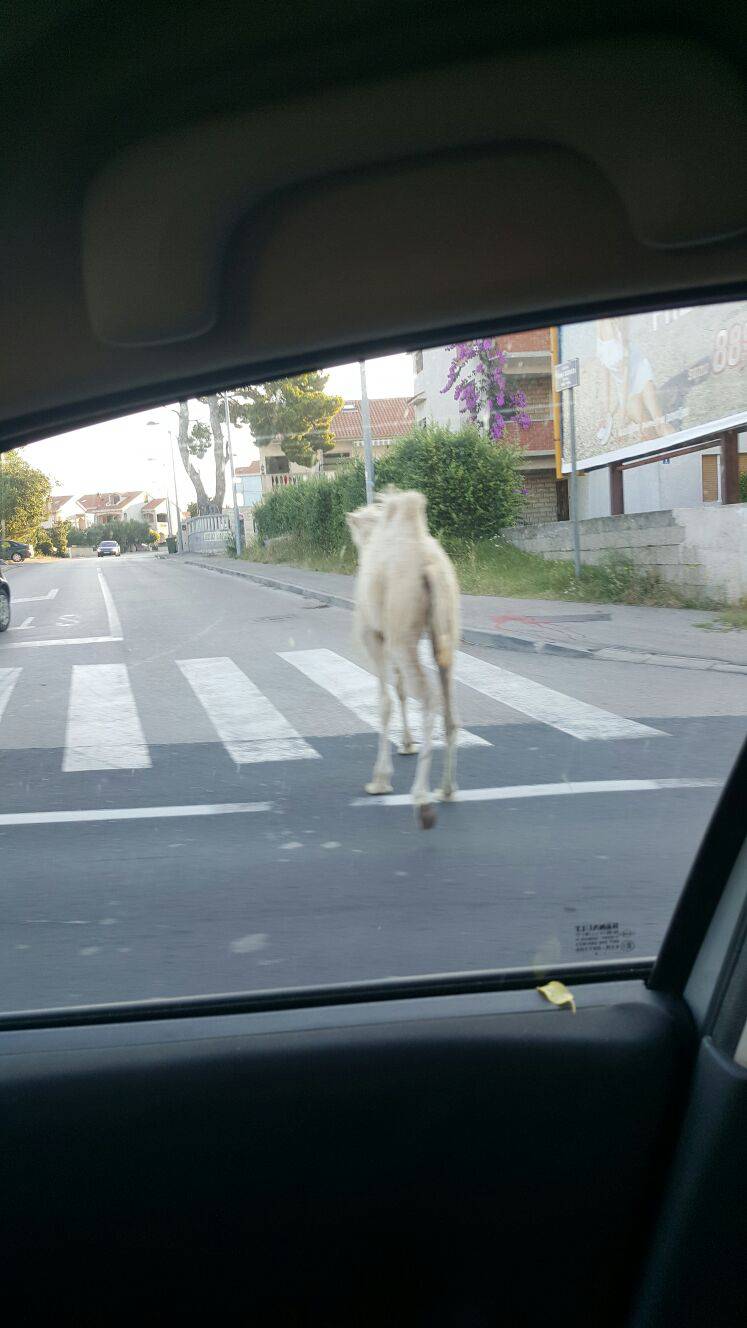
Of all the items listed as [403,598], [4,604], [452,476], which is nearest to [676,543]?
[452,476]

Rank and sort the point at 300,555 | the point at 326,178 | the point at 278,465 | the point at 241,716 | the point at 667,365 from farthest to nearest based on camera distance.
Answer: the point at 241,716, the point at 300,555, the point at 278,465, the point at 667,365, the point at 326,178

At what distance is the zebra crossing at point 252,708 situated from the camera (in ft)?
7.86

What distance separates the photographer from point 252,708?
2781mm

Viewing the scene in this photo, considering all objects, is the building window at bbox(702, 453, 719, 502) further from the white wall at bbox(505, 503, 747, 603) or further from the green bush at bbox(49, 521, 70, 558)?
the green bush at bbox(49, 521, 70, 558)

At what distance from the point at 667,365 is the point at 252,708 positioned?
1.23 metres

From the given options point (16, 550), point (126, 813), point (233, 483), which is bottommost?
point (126, 813)

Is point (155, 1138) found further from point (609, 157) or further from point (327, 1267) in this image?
point (609, 157)

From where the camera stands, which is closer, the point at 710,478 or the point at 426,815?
the point at 710,478

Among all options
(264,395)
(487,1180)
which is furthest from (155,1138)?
(264,395)

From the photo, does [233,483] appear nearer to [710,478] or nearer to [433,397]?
[433,397]

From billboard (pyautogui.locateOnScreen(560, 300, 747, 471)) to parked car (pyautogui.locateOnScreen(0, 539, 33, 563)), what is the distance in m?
1.09

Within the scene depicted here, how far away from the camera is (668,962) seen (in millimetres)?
2186

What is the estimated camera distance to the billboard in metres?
2.09

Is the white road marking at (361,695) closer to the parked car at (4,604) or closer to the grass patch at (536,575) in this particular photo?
the grass patch at (536,575)
